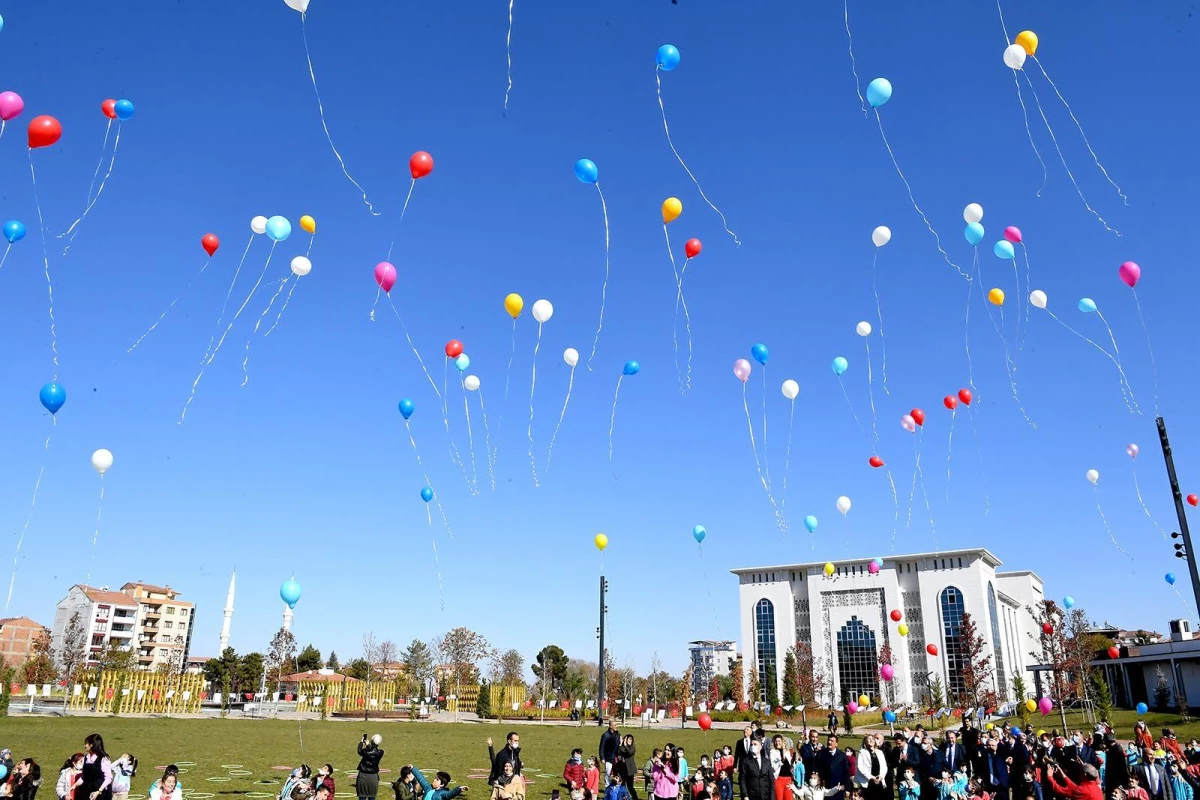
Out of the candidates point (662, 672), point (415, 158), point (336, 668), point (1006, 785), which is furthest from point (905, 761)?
point (336, 668)

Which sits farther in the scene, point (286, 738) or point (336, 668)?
point (336, 668)

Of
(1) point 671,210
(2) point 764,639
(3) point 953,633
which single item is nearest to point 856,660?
(3) point 953,633

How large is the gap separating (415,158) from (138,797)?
37.4 feet

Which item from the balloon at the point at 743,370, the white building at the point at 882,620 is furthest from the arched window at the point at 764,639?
the balloon at the point at 743,370

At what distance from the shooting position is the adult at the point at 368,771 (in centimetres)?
1145

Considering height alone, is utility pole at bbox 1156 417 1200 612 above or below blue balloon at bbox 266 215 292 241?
below

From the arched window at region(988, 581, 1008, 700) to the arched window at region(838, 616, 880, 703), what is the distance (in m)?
10.2

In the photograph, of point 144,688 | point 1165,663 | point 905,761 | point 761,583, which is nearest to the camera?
point 905,761

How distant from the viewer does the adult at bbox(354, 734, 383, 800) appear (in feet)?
37.6

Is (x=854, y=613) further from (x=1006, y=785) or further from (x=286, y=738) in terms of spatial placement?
(x=1006, y=785)

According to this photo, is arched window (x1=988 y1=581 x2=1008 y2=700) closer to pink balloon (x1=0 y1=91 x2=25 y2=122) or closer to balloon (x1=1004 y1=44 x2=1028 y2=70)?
balloon (x1=1004 y1=44 x2=1028 y2=70)

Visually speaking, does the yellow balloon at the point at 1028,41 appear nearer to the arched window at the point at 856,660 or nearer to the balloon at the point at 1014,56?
the balloon at the point at 1014,56

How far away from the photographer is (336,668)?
110500mm

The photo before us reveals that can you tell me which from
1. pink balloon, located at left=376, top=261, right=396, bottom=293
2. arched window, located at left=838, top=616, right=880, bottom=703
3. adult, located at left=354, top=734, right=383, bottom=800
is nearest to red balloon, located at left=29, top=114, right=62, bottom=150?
pink balloon, located at left=376, top=261, right=396, bottom=293
